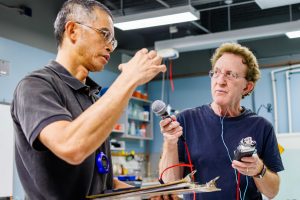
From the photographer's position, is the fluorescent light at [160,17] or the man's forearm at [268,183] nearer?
the man's forearm at [268,183]

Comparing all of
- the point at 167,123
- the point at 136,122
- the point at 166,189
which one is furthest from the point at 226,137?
the point at 136,122

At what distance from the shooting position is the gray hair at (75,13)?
54.1 inches

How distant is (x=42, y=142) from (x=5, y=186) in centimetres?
333

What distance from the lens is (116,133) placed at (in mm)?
6078

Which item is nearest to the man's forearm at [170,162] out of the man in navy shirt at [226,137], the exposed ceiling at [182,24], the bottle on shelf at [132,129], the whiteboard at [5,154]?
the man in navy shirt at [226,137]

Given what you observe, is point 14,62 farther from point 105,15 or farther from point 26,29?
point 105,15

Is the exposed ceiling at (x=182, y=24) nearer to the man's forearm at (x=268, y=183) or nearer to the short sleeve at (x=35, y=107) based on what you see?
the man's forearm at (x=268, y=183)

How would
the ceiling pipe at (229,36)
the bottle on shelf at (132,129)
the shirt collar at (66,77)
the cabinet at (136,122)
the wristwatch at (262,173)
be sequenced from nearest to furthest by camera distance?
the shirt collar at (66,77) < the wristwatch at (262,173) < the ceiling pipe at (229,36) < the cabinet at (136,122) < the bottle on shelf at (132,129)

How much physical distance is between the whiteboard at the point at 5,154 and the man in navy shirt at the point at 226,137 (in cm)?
→ 276

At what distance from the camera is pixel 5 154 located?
4113mm

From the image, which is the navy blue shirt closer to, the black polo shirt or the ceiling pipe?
the black polo shirt

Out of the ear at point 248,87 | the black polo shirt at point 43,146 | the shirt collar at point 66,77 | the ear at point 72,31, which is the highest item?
the ear at point 72,31

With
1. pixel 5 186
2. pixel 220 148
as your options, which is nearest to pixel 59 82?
pixel 220 148

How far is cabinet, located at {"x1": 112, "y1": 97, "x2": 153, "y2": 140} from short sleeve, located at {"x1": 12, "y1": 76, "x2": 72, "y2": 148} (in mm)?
4815
